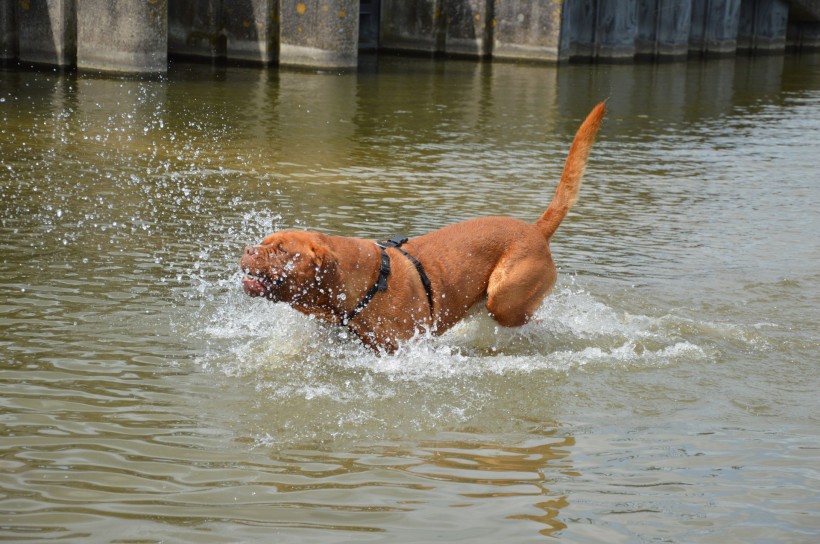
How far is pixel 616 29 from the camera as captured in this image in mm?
29344

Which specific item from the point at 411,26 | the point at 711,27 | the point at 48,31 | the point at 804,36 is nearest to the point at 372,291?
the point at 48,31

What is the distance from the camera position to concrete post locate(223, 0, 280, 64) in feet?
73.1

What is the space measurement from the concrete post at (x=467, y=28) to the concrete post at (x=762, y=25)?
41.6ft

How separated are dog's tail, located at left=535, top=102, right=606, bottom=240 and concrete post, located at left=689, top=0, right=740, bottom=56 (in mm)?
27623

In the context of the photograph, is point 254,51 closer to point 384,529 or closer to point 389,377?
point 389,377

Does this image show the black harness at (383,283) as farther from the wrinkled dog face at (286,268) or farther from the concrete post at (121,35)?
the concrete post at (121,35)

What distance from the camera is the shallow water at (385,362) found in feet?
15.8

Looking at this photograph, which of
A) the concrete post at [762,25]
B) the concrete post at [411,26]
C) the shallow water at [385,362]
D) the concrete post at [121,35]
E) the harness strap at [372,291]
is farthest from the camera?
the concrete post at [762,25]

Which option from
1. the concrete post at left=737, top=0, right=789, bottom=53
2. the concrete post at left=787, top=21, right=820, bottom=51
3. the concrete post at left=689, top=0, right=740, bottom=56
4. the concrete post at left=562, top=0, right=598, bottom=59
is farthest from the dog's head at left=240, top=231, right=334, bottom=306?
the concrete post at left=787, top=21, right=820, bottom=51

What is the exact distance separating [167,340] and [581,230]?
16.0 feet

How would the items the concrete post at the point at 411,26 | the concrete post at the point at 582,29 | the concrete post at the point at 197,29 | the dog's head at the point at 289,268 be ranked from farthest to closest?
1. the concrete post at the point at 582,29
2. the concrete post at the point at 411,26
3. the concrete post at the point at 197,29
4. the dog's head at the point at 289,268

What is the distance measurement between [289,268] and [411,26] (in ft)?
74.6

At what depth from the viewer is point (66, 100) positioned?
16266 millimetres

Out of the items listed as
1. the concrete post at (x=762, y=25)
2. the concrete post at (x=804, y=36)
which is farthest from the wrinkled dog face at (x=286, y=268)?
the concrete post at (x=804, y=36)
